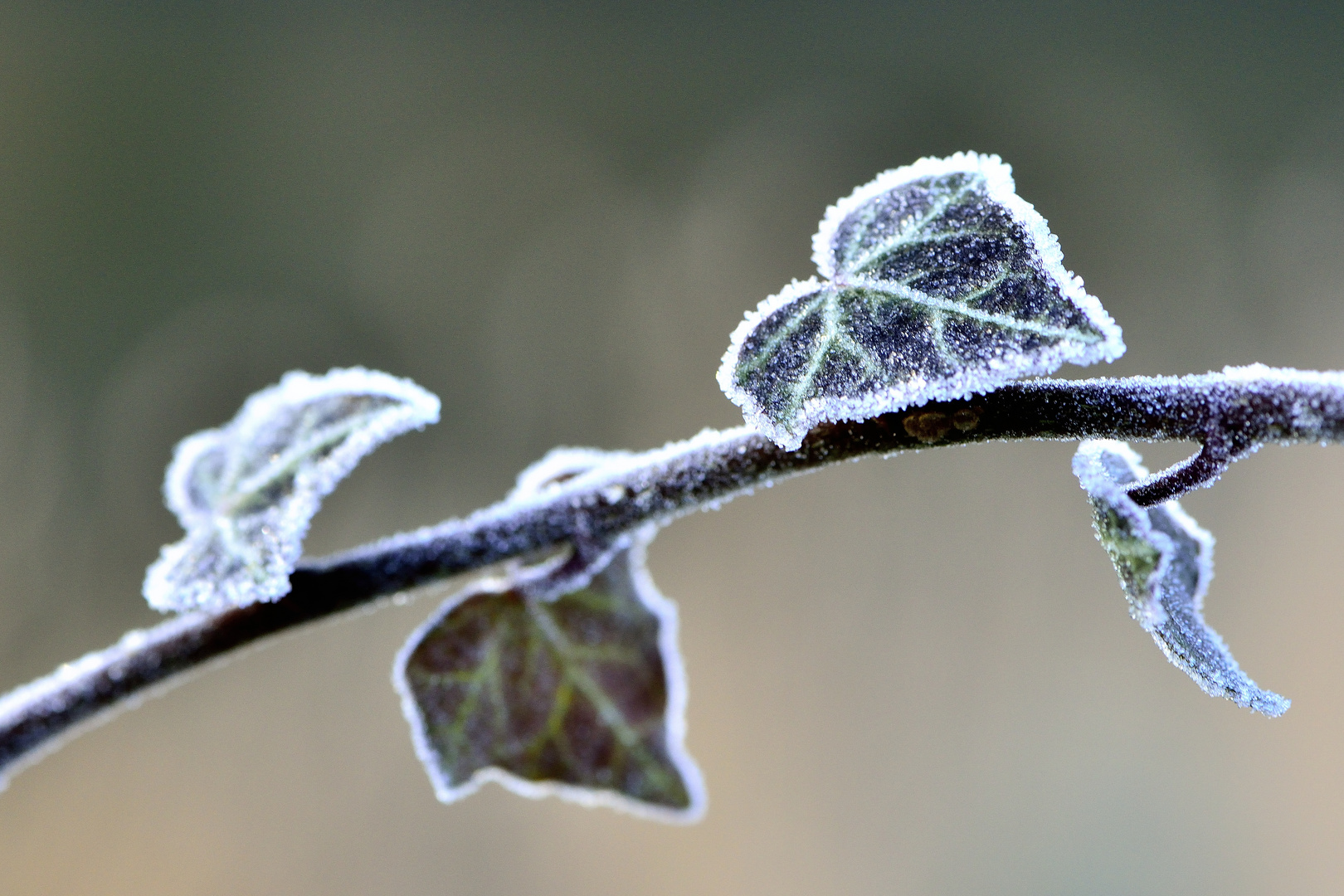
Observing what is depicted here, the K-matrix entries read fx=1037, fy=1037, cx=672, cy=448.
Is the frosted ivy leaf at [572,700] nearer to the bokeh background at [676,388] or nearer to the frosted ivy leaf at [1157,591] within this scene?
the frosted ivy leaf at [1157,591]

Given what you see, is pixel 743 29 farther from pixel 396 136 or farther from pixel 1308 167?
pixel 1308 167

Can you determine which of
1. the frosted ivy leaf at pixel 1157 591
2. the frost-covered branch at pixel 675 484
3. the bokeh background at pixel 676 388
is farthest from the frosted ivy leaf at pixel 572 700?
the bokeh background at pixel 676 388

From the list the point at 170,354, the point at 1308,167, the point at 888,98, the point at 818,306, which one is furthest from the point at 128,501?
the point at 1308,167

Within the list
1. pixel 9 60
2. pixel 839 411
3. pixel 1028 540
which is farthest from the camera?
pixel 1028 540

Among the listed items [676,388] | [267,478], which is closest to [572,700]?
[267,478]

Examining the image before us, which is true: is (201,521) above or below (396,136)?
below

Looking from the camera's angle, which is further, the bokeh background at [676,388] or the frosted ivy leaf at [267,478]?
the bokeh background at [676,388]

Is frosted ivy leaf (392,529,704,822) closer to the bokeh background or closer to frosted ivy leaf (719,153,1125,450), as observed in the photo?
frosted ivy leaf (719,153,1125,450)
